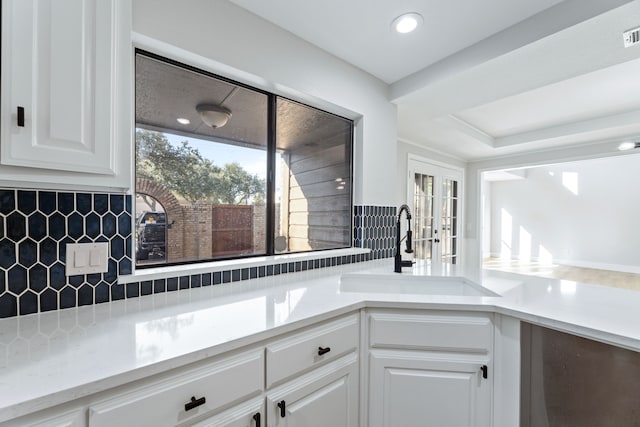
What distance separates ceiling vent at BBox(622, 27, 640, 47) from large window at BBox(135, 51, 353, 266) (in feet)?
5.57

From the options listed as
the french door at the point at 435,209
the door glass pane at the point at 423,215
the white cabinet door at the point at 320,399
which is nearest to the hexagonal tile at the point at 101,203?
the white cabinet door at the point at 320,399

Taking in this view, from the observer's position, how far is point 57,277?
1.08 m

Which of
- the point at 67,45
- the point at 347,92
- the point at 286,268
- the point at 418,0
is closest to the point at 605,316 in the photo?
the point at 286,268

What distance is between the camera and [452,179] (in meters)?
4.71

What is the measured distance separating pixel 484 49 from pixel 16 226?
2.57 m

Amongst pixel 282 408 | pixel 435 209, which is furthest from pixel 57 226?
pixel 435 209

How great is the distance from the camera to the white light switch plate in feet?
3.61

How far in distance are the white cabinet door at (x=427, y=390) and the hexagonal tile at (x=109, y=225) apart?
1288mm

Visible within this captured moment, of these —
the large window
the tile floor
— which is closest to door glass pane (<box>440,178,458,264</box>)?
the tile floor

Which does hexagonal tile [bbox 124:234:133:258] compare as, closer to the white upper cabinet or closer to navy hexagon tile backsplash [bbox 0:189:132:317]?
navy hexagon tile backsplash [bbox 0:189:132:317]

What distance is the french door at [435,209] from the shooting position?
4.04 metres

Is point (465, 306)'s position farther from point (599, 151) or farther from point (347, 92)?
point (599, 151)

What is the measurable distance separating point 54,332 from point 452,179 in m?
Answer: 5.01

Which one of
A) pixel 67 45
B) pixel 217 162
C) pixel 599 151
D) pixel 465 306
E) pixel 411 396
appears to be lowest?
pixel 411 396
